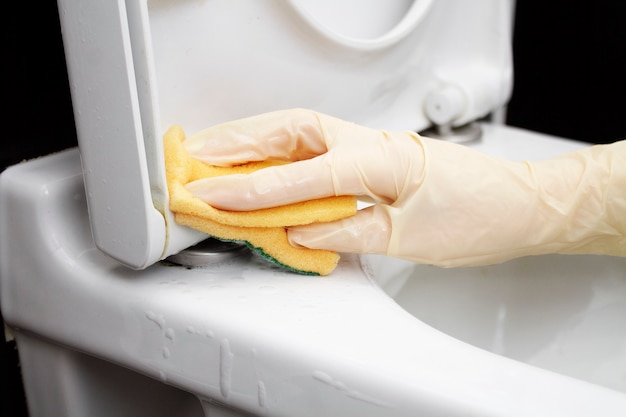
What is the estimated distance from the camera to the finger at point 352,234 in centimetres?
56

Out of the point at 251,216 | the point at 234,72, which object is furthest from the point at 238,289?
the point at 234,72

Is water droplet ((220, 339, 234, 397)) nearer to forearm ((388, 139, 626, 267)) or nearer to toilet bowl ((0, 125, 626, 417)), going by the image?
toilet bowl ((0, 125, 626, 417))

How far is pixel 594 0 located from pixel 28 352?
1.00 metres

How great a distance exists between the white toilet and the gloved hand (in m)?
0.05

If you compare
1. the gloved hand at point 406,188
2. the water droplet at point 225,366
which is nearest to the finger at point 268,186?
the gloved hand at point 406,188

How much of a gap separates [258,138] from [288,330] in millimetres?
156

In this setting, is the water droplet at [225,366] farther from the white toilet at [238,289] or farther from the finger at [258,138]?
the finger at [258,138]

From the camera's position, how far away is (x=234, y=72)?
63 centimetres

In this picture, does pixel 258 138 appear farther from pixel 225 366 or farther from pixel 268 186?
pixel 225 366

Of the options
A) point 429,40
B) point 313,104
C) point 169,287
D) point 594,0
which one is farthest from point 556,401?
point 594,0

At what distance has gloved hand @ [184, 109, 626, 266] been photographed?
0.54 meters

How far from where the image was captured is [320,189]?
1.76ft

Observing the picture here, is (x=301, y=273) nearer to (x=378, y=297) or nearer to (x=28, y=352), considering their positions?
(x=378, y=297)

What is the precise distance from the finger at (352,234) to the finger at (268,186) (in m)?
0.03
